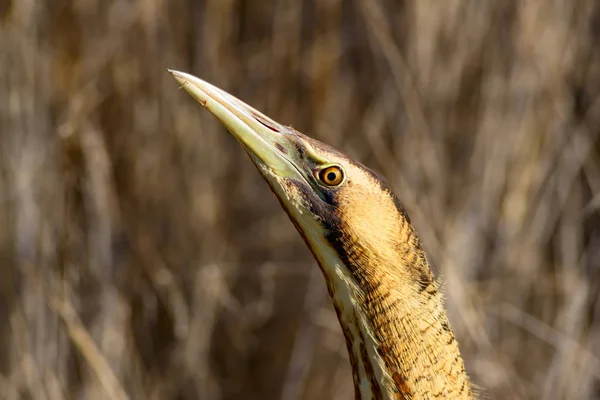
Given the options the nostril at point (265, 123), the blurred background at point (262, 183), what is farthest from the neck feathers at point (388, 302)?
the blurred background at point (262, 183)

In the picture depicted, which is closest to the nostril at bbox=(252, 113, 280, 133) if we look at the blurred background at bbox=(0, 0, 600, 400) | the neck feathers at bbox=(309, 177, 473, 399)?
the neck feathers at bbox=(309, 177, 473, 399)

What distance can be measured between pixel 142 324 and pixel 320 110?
2.35 feet

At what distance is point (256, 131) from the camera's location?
1.00 m

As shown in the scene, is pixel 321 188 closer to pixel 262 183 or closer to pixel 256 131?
pixel 256 131

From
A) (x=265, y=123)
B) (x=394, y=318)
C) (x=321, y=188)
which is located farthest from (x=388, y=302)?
(x=265, y=123)

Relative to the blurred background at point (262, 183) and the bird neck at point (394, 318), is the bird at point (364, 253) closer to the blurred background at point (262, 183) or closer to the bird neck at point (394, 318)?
the bird neck at point (394, 318)

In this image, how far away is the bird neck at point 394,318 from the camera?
0.98 m

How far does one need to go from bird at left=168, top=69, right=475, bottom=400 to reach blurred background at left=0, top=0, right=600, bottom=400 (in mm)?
846

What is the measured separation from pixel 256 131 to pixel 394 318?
268mm

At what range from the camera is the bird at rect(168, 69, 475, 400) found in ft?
3.19

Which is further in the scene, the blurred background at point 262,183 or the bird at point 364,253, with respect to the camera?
the blurred background at point 262,183

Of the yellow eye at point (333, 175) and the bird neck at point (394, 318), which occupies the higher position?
the yellow eye at point (333, 175)

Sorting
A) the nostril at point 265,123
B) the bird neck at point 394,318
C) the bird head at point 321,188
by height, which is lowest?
the bird neck at point 394,318

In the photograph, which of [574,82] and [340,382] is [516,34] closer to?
[574,82]
